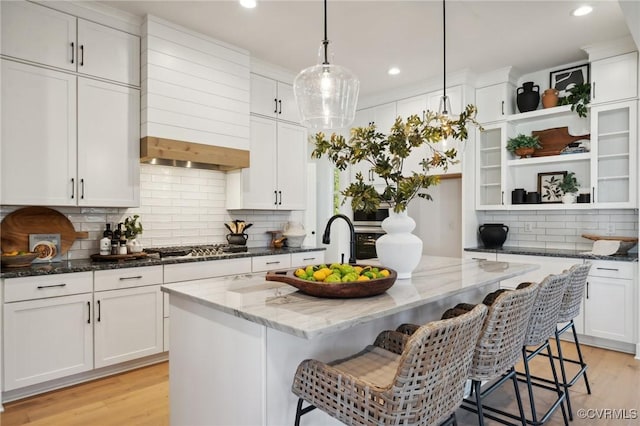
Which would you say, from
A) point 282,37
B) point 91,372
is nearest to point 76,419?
point 91,372

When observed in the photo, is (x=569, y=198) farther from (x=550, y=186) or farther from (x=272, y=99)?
(x=272, y=99)

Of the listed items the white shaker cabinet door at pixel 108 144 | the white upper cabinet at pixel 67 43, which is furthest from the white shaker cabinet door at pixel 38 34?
the white shaker cabinet door at pixel 108 144

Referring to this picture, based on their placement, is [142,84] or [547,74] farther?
[547,74]

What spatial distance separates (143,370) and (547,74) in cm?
497

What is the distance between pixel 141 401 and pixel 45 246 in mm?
1367

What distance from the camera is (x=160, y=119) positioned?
11.0 ft

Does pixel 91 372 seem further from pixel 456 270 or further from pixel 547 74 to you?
pixel 547 74

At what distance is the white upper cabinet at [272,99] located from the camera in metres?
4.25

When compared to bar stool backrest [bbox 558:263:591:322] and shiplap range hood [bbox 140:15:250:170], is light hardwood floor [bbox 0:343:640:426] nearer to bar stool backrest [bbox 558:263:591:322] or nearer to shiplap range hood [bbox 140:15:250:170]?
bar stool backrest [bbox 558:263:591:322]

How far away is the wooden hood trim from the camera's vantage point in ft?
10.9

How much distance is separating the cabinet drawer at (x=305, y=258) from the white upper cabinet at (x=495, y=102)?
2.46m

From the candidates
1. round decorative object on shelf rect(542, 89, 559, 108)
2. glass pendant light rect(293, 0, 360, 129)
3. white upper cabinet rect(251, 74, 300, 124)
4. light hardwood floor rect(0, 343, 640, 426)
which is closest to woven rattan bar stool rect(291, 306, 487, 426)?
light hardwood floor rect(0, 343, 640, 426)

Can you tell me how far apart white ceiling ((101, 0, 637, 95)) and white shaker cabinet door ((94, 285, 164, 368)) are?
2.26 m

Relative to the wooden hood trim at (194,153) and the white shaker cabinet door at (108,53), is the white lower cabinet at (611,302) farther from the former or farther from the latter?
the white shaker cabinet door at (108,53)
